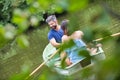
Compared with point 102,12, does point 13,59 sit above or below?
below

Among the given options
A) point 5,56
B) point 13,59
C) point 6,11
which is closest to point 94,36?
point 13,59

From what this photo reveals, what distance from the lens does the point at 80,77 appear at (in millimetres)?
647

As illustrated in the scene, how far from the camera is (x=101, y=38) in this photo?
2.08ft

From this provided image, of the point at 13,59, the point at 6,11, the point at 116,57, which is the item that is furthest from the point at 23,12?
the point at 6,11

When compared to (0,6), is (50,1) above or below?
above

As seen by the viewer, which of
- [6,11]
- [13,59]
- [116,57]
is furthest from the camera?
[6,11]

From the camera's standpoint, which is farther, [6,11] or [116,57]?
[6,11]

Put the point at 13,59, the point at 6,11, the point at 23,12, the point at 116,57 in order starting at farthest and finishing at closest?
the point at 6,11 → the point at 13,59 → the point at 23,12 → the point at 116,57

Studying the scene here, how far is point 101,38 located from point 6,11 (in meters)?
13.1

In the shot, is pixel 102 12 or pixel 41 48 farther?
pixel 41 48

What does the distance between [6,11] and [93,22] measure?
1313 centimetres

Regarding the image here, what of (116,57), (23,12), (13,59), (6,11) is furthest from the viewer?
(6,11)

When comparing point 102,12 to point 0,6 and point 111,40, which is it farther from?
point 0,6

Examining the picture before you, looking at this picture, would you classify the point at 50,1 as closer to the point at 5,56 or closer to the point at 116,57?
the point at 116,57
